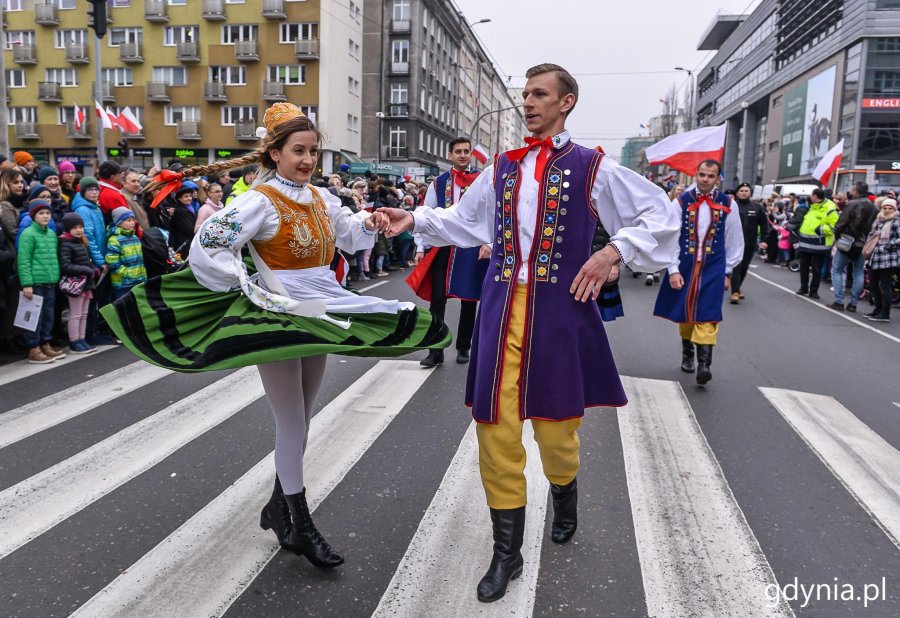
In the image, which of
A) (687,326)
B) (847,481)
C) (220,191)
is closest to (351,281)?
(220,191)

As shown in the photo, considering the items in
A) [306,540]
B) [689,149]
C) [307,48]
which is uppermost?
[307,48]

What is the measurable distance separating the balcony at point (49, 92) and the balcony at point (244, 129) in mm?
13236

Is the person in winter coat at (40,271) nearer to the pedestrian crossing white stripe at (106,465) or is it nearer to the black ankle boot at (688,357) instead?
the pedestrian crossing white stripe at (106,465)

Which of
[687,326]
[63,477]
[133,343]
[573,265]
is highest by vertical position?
[573,265]

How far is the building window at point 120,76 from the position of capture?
46.4m

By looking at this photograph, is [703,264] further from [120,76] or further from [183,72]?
[120,76]

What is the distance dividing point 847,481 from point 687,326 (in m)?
2.81

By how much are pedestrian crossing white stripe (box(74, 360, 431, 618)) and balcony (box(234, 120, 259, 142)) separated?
4252 cm

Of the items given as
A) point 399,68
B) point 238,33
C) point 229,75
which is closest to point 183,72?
point 229,75

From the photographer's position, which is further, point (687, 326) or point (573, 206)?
point (687, 326)

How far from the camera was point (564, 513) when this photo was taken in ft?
11.4

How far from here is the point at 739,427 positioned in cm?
539

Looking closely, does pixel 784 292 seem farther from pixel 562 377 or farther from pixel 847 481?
pixel 562 377

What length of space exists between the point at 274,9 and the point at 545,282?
1795 inches
